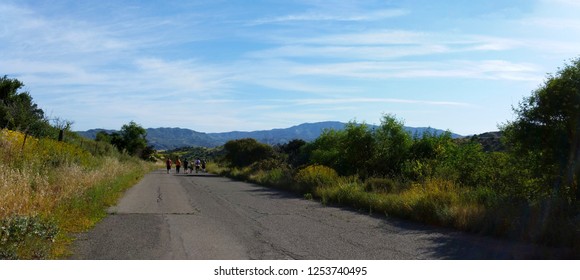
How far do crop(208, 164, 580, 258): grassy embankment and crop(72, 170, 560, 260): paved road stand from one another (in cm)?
47

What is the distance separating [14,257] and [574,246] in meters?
8.16

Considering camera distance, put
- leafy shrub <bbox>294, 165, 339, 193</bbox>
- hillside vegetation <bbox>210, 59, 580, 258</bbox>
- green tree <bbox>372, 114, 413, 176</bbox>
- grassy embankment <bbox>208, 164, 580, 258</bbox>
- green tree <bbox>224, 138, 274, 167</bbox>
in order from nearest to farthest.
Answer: grassy embankment <bbox>208, 164, 580, 258</bbox> < hillside vegetation <bbox>210, 59, 580, 258</bbox> < leafy shrub <bbox>294, 165, 339, 193</bbox> < green tree <bbox>372, 114, 413, 176</bbox> < green tree <bbox>224, 138, 274, 167</bbox>

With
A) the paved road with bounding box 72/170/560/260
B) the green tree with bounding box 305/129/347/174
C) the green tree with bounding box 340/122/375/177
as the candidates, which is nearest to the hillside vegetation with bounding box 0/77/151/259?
the paved road with bounding box 72/170/560/260

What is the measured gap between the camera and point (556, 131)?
11172mm

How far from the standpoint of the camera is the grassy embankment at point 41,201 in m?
7.70

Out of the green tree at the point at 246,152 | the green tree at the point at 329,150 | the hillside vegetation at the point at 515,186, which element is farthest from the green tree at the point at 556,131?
the green tree at the point at 246,152

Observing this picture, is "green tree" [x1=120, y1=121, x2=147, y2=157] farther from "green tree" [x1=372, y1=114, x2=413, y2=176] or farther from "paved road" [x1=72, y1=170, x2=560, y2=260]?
"paved road" [x1=72, y1=170, x2=560, y2=260]

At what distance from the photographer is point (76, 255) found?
818 cm

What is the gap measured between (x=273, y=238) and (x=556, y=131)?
6336 mm

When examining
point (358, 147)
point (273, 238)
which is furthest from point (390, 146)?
point (273, 238)

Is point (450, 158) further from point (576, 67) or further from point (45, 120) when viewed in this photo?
point (45, 120)

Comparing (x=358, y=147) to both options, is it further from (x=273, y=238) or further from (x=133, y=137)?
(x=133, y=137)

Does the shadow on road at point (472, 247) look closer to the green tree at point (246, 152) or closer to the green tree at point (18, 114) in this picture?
the green tree at point (18, 114)

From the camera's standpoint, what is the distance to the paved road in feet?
27.4
